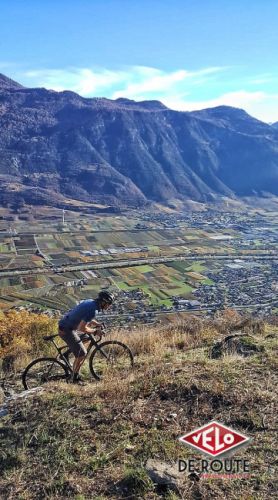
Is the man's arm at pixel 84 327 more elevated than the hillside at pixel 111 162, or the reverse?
the hillside at pixel 111 162

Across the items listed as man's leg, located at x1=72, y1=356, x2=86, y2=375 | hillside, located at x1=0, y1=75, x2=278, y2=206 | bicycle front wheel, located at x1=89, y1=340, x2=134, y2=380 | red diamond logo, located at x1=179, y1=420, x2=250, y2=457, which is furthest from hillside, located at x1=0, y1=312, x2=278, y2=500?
hillside, located at x1=0, y1=75, x2=278, y2=206

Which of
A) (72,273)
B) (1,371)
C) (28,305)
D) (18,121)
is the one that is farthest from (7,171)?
(1,371)

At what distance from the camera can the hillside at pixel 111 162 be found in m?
142

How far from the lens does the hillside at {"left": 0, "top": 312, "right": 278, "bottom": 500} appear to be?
15.5 ft

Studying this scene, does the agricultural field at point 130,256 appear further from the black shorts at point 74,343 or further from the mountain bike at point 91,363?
the black shorts at point 74,343

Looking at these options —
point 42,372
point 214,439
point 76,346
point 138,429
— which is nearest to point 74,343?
point 76,346

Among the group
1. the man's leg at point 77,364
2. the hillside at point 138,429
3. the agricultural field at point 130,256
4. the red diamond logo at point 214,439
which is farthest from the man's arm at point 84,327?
the agricultural field at point 130,256

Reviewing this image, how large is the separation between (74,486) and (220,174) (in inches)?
7312

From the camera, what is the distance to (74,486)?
4.79 m

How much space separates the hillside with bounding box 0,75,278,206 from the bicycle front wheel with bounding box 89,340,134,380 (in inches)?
4485

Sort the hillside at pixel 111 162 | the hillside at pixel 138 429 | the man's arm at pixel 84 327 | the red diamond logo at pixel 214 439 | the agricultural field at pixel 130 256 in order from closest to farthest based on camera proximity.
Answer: the hillside at pixel 138 429, the red diamond logo at pixel 214 439, the man's arm at pixel 84 327, the agricultural field at pixel 130 256, the hillside at pixel 111 162

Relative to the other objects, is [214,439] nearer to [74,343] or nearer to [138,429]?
[138,429]

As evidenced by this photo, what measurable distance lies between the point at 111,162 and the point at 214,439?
554ft

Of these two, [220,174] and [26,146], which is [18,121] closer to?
[26,146]
